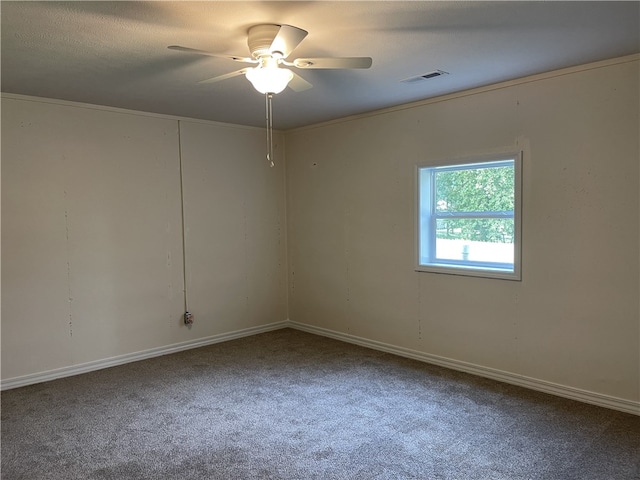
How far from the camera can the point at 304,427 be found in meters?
3.15

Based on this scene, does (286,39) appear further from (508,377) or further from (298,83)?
(508,377)

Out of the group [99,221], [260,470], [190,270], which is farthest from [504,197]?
[99,221]

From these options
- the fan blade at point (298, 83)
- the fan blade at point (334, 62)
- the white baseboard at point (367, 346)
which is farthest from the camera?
the white baseboard at point (367, 346)

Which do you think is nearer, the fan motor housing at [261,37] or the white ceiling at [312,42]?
the white ceiling at [312,42]

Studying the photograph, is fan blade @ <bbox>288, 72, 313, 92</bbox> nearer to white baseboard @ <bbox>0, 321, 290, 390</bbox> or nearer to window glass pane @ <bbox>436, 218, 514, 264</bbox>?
window glass pane @ <bbox>436, 218, 514, 264</bbox>

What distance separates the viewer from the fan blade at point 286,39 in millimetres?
2273

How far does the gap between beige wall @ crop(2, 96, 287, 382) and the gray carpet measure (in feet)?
1.59

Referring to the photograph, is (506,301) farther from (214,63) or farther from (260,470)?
(214,63)

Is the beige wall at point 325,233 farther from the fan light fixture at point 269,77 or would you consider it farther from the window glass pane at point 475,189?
the fan light fixture at point 269,77

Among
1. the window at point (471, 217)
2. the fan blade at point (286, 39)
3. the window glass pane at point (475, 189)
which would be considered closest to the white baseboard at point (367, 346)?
the window at point (471, 217)

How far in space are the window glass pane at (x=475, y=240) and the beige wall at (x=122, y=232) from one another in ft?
7.19

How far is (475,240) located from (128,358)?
343 centimetres

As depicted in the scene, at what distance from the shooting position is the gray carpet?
8.66 ft

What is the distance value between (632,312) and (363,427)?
198 centimetres
